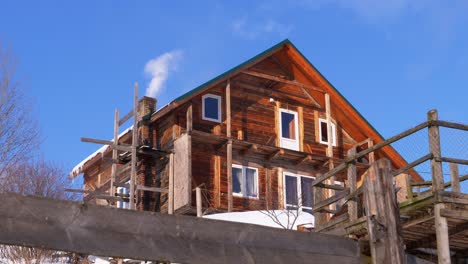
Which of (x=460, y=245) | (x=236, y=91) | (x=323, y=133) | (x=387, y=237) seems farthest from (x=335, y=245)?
(x=323, y=133)

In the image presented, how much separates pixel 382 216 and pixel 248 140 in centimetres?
2229

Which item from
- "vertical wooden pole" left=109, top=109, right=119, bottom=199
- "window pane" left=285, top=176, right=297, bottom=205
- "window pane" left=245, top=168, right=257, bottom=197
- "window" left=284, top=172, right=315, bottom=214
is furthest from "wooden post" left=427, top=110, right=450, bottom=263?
"vertical wooden pole" left=109, top=109, right=119, bottom=199

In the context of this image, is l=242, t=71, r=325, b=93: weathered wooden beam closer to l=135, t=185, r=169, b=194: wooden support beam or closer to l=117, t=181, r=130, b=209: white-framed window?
l=135, t=185, r=169, b=194: wooden support beam

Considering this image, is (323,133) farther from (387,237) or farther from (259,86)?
(387,237)

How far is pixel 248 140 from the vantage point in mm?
28875

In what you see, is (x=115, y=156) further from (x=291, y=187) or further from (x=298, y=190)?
(x=298, y=190)

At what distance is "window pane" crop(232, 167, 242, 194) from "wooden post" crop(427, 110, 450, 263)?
1631cm

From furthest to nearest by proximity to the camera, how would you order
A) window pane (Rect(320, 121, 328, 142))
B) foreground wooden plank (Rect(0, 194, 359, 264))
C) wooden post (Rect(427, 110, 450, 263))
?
window pane (Rect(320, 121, 328, 142)) → wooden post (Rect(427, 110, 450, 263)) → foreground wooden plank (Rect(0, 194, 359, 264))

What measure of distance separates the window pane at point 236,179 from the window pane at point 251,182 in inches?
11.8

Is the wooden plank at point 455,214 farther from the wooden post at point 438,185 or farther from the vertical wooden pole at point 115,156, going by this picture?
the vertical wooden pole at point 115,156

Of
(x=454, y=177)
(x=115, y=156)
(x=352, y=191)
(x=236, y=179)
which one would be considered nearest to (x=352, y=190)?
(x=352, y=191)

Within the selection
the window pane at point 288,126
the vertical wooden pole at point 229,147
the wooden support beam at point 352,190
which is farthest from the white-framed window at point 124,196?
the wooden support beam at point 352,190

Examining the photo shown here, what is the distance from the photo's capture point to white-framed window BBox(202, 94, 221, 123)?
1116 inches

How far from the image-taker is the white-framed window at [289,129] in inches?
1183
